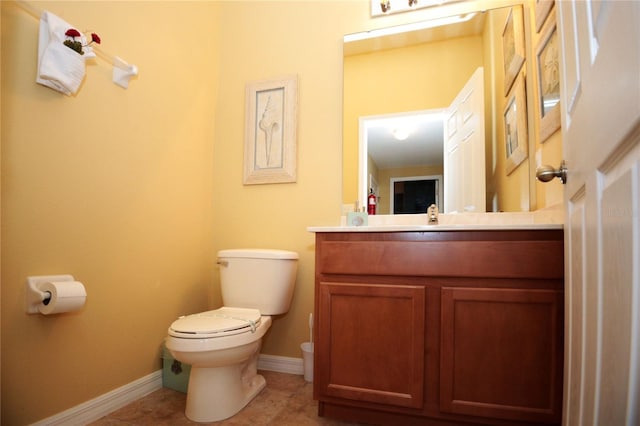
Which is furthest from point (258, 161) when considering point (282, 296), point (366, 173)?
point (282, 296)

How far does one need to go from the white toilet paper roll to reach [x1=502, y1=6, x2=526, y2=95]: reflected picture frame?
216cm

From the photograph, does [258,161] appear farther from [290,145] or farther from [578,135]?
[578,135]

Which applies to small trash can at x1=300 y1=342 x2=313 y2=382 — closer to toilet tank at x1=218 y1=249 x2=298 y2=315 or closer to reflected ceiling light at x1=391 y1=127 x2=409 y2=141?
toilet tank at x1=218 y1=249 x2=298 y2=315

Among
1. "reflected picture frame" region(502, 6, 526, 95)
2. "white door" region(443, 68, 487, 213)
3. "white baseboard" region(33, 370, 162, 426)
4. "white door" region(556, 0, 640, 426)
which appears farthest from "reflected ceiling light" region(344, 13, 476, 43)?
"white baseboard" region(33, 370, 162, 426)

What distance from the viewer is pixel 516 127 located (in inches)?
64.0

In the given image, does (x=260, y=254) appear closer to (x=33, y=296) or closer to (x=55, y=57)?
(x=33, y=296)

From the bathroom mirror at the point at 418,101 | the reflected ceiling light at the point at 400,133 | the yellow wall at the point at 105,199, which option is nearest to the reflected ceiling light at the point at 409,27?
the bathroom mirror at the point at 418,101

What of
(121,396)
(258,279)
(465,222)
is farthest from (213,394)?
(465,222)

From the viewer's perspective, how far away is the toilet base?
4.73ft

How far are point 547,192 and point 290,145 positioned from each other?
141cm

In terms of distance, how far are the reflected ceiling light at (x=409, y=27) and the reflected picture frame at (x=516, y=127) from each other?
0.48 meters

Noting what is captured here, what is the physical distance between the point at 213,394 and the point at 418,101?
1.83 meters

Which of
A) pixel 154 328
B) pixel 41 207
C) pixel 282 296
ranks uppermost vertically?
pixel 41 207

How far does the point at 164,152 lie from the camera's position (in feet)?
6.07
